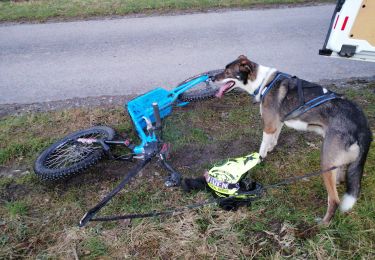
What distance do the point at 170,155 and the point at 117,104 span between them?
5.85 feet

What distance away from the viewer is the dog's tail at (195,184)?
3688 millimetres

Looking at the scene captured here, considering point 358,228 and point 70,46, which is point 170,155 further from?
point 70,46

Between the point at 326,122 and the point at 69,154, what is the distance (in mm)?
3150

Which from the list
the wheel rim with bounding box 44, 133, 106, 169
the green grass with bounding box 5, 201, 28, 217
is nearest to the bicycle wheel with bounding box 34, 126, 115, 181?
the wheel rim with bounding box 44, 133, 106, 169

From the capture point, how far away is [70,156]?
13.6 ft

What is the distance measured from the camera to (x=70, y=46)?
785 cm

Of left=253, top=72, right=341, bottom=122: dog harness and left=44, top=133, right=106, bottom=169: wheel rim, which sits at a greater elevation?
left=253, top=72, right=341, bottom=122: dog harness

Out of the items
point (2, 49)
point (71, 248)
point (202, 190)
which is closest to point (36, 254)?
point (71, 248)

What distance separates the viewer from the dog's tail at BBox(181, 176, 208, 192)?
3.69 metres

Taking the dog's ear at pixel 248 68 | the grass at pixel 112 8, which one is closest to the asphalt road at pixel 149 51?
the grass at pixel 112 8

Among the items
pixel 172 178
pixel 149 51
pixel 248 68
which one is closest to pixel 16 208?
pixel 172 178

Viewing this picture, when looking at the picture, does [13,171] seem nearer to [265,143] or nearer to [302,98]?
[265,143]

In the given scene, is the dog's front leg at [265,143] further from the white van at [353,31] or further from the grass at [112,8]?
the grass at [112,8]

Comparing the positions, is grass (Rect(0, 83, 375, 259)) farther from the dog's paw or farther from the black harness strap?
the black harness strap
